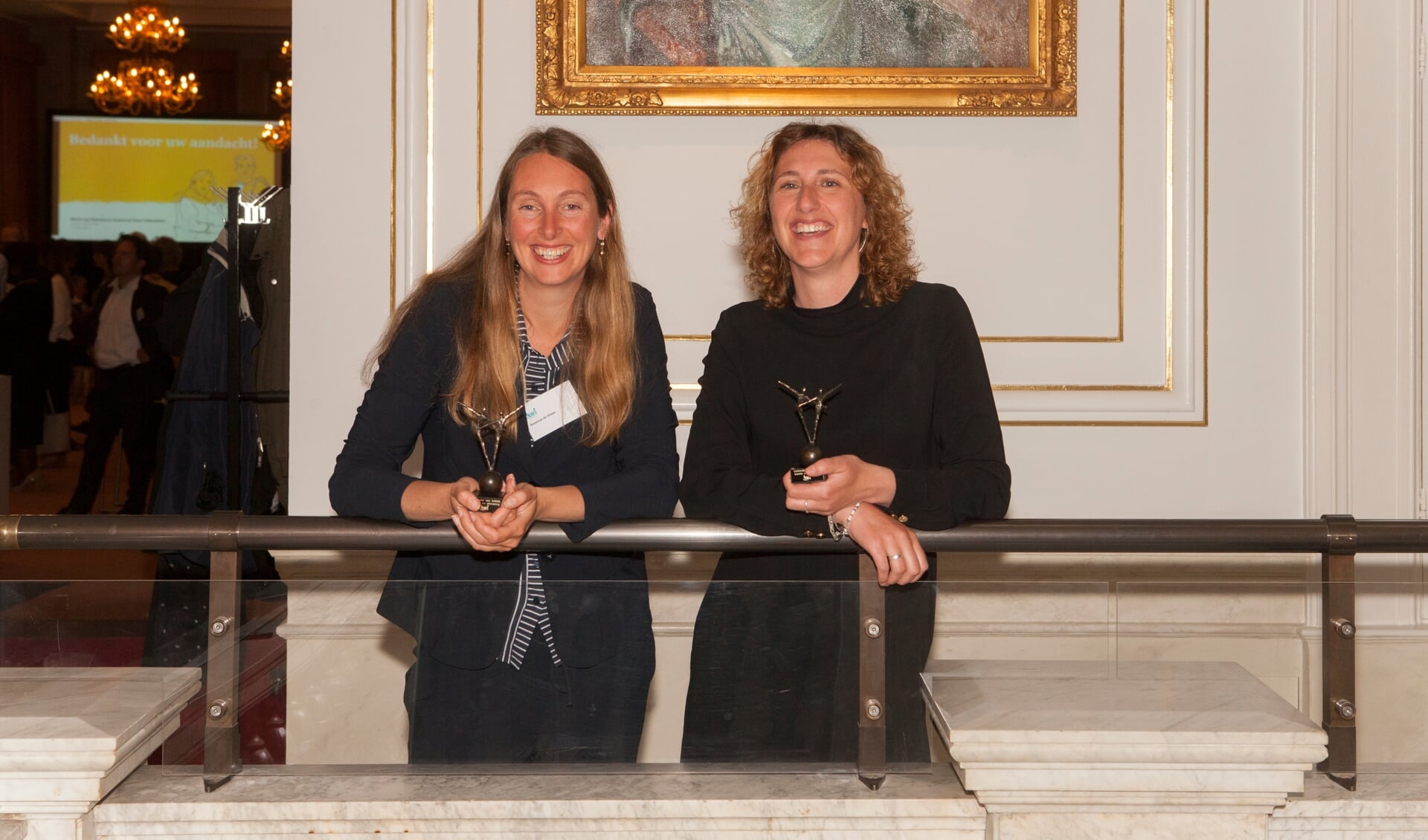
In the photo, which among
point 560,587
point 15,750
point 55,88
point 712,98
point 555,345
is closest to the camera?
point 15,750

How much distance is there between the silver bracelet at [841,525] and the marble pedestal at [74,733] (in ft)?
3.44

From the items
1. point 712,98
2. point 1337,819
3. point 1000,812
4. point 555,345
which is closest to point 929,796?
point 1000,812

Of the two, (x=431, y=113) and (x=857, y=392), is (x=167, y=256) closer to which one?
(x=431, y=113)

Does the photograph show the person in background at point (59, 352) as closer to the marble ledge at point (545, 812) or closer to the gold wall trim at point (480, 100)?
the gold wall trim at point (480, 100)

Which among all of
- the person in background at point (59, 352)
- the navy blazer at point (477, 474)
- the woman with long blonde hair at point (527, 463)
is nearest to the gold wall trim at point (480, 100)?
the woman with long blonde hair at point (527, 463)

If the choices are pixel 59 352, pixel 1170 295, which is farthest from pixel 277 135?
pixel 1170 295

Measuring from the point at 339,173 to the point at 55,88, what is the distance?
37.7ft

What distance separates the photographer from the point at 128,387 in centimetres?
862

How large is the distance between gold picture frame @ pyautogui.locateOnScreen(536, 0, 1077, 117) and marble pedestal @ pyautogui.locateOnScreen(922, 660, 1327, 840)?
7.52 ft

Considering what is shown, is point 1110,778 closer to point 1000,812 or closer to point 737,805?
point 1000,812

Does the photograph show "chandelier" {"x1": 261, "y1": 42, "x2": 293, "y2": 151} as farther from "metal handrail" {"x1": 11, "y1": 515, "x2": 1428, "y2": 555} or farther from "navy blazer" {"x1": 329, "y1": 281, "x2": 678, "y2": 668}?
"metal handrail" {"x1": 11, "y1": 515, "x2": 1428, "y2": 555}

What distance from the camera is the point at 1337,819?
2.06 metres

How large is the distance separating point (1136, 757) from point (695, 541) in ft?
2.46

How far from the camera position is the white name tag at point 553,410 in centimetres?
231
